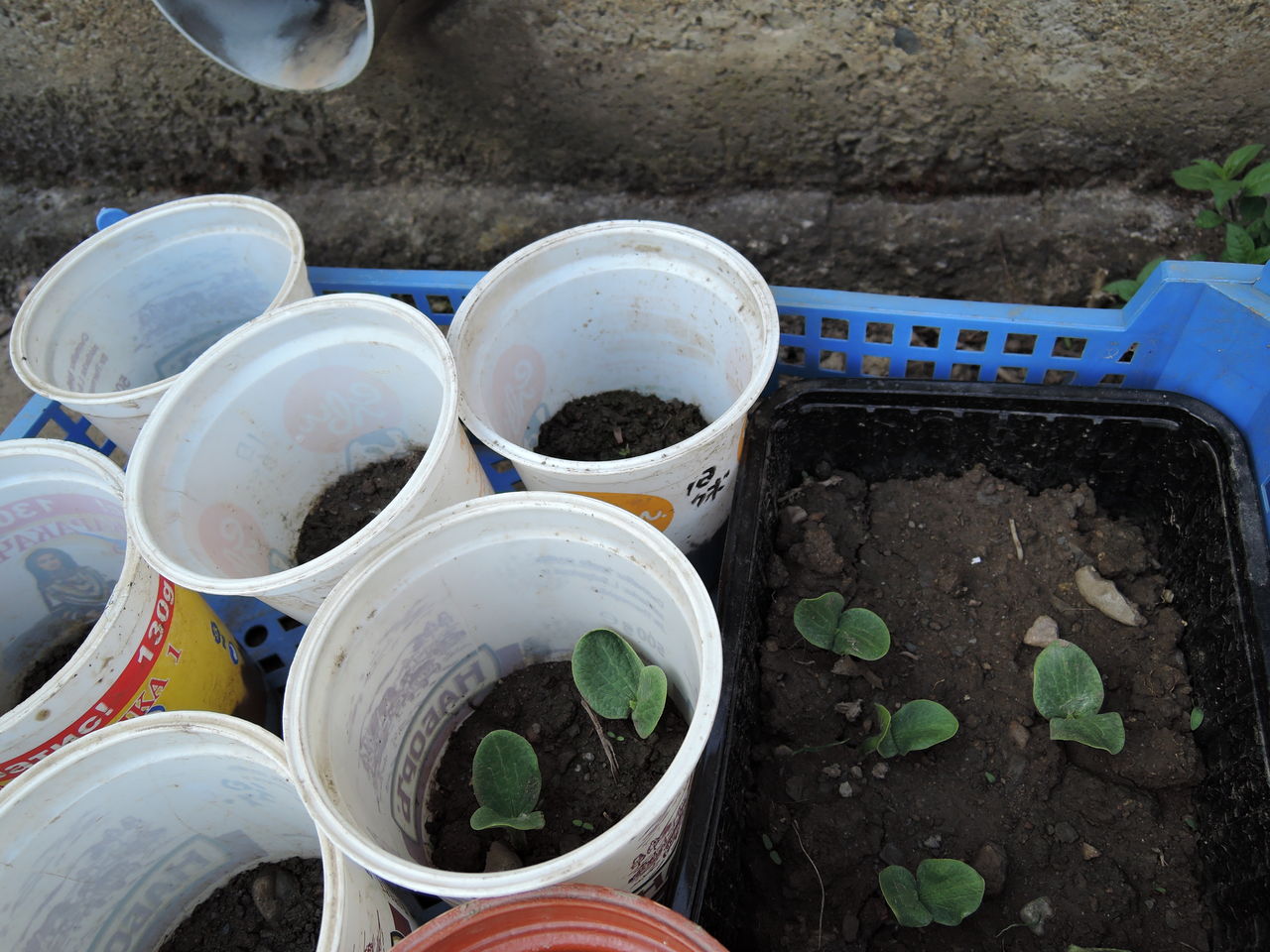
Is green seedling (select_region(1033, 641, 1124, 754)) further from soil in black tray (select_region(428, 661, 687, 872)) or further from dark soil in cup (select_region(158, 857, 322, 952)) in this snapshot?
dark soil in cup (select_region(158, 857, 322, 952))

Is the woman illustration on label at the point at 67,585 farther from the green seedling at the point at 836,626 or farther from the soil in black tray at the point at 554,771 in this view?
the green seedling at the point at 836,626

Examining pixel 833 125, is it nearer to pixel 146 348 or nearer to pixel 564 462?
pixel 564 462

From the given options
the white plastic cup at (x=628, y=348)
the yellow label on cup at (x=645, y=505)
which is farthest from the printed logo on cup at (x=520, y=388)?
the yellow label on cup at (x=645, y=505)

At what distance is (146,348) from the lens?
156cm

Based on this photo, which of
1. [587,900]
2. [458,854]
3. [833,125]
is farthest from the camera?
[833,125]

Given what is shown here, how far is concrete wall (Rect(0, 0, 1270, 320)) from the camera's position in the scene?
1.36 metres

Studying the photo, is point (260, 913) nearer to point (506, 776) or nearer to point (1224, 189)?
point (506, 776)

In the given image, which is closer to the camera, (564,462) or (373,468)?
(564,462)

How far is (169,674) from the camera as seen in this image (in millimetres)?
1113

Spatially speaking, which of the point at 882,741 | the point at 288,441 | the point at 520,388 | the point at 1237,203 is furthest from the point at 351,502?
the point at 1237,203

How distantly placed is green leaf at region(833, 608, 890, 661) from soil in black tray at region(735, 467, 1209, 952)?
5 centimetres

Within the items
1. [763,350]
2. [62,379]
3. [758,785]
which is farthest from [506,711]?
[62,379]

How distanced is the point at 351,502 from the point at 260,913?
0.59 metres

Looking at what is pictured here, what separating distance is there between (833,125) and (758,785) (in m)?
1.11
